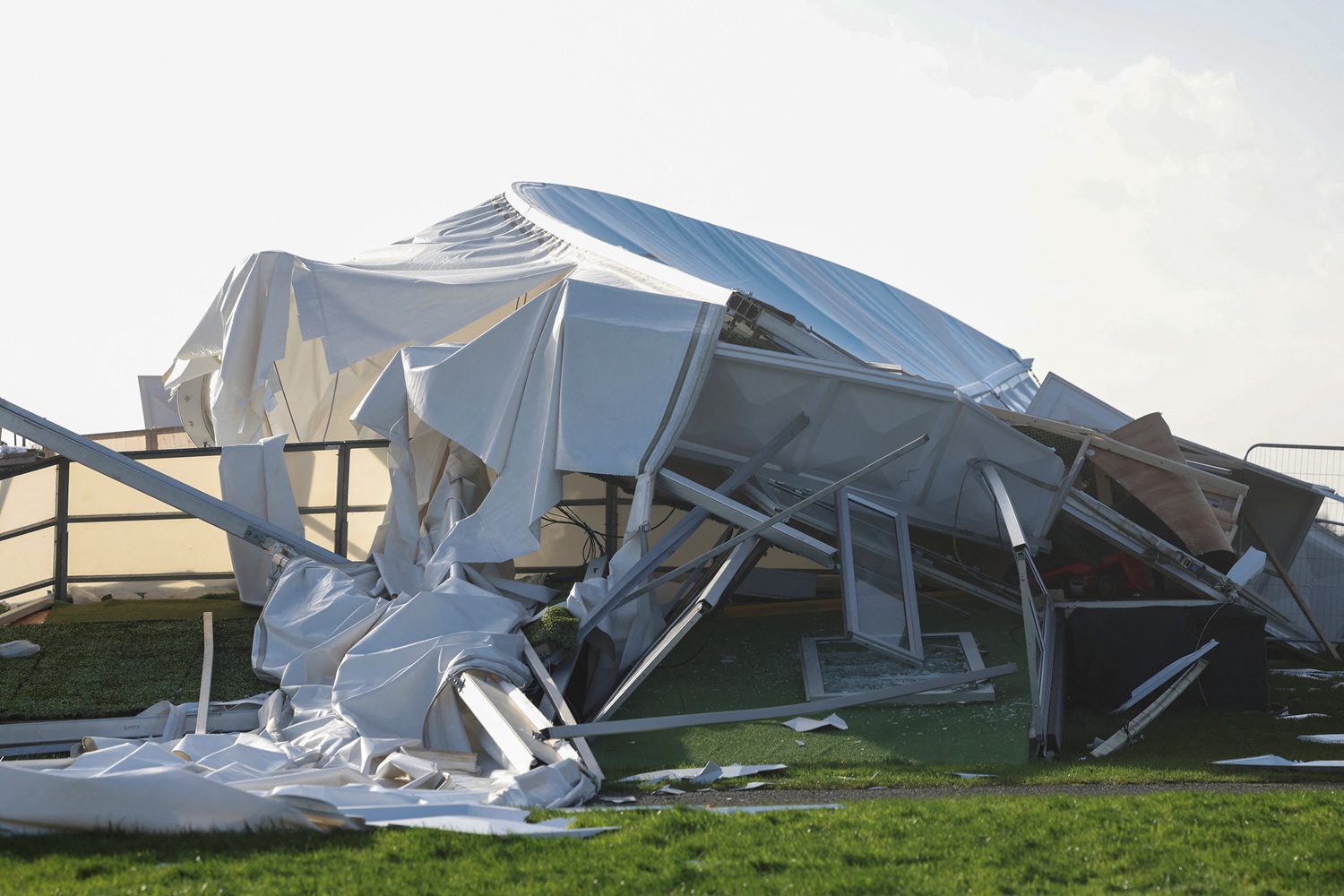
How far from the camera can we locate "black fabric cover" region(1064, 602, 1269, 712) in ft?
28.9

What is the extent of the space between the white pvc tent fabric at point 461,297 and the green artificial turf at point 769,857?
231 inches

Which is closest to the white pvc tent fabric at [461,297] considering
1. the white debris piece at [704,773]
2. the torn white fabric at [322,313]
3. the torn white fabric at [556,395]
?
the torn white fabric at [322,313]

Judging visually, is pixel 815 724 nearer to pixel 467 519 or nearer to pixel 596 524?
pixel 467 519

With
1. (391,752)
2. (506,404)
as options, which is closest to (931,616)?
(506,404)

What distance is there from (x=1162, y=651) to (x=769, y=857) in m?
5.15

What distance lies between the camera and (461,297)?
479 inches

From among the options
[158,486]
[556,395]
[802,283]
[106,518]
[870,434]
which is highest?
[802,283]

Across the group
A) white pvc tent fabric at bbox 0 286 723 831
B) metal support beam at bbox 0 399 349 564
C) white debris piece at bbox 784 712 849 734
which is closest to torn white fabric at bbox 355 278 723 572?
white pvc tent fabric at bbox 0 286 723 831

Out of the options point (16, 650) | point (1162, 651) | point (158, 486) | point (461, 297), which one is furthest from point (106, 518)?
point (1162, 651)

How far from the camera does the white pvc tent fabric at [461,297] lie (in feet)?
38.5

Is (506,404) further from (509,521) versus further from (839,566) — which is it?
(839,566)

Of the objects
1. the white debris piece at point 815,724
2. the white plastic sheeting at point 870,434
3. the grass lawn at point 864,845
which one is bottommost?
the white debris piece at point 815,724

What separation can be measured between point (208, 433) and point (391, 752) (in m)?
8.92

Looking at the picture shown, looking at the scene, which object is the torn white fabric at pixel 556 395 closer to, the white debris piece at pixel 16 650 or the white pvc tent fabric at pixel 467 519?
the white pvc tent fabric at pixel 467 519
